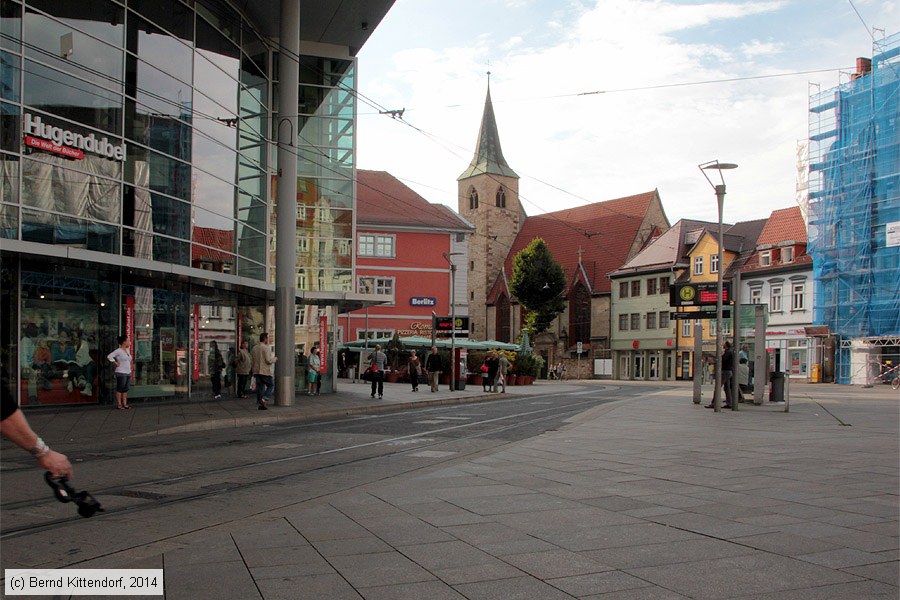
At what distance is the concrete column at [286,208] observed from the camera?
22594mm

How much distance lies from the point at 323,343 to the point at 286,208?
764 centimetres

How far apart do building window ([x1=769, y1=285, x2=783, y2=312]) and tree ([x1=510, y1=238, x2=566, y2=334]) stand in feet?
62.2

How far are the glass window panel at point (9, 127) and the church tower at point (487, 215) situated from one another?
7863 centimetres

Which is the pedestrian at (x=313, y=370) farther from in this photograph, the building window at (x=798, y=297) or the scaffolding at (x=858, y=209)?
the building window at (x=798, y=297)

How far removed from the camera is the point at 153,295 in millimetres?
21922

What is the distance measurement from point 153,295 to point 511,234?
77.3m

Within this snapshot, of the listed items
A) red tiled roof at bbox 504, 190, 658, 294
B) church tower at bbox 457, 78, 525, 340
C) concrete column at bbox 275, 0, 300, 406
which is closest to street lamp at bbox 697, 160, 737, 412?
concrete column at bbox 275, 0, 300, 406

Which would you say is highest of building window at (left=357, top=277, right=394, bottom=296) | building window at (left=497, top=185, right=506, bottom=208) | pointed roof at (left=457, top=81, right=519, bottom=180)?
pointed roof at (left=457, top=81, right=519, bottom=180)

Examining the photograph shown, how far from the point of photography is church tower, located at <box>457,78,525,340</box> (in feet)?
316

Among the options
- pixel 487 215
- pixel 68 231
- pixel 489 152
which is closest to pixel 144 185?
pixel 68 231

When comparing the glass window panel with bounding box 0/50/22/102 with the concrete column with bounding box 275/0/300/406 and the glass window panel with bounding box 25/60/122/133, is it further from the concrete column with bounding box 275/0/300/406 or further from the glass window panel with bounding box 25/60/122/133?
the concrete column with bounding box 275/0/300/406

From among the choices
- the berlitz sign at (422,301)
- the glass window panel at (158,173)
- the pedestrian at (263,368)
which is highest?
the glass window panel at (158,173)

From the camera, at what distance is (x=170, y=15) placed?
2214 cm

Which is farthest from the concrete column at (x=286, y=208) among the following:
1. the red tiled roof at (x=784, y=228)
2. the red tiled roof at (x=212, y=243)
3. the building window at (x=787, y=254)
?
the red tiled roof at (x=784, y=228)
